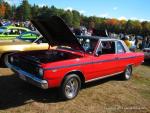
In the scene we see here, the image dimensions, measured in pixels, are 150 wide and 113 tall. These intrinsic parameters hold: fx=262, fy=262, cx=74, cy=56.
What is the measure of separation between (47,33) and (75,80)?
1797 mm

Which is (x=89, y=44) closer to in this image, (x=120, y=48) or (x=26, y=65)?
(x=120, y=48)

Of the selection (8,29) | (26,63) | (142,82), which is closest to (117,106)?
(26,63)

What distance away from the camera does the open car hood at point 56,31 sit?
6.86 m

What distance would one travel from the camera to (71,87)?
6801 millimetres

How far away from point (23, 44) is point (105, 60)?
157 inches

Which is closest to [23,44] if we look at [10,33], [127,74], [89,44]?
[10,33]

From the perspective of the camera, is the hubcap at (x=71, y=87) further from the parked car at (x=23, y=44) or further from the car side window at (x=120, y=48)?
the parked car at (x=23, y=44)

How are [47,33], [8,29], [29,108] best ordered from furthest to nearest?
[8,29] → [47,33] → [29,108]

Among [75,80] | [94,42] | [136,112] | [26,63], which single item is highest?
[94,42]

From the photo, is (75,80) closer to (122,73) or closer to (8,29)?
(122,73)

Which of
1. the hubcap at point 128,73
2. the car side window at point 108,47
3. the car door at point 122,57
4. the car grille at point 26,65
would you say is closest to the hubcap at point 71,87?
the car grille at point 26,65

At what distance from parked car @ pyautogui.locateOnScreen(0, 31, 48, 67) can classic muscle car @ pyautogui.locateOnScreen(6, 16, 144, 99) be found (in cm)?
228

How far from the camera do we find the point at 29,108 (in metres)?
6.01

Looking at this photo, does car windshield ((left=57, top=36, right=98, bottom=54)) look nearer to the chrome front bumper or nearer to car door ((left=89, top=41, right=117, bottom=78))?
car door ((left=89, top=41, right=117, bottom=78))
